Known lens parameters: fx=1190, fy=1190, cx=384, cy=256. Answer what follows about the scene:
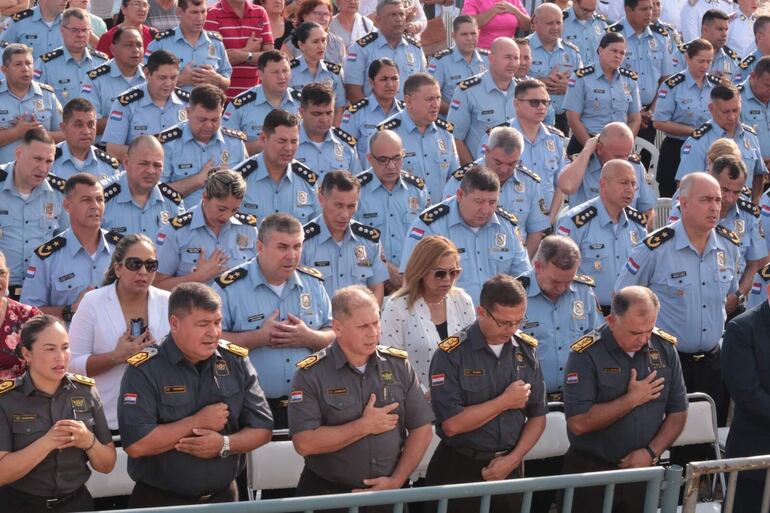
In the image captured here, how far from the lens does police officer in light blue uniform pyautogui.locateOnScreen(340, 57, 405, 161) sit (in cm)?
1034

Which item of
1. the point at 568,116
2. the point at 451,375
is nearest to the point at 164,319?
the point at 451,375

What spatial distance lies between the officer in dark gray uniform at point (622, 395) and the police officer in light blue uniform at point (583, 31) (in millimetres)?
7420

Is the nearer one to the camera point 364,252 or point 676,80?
point 364,252

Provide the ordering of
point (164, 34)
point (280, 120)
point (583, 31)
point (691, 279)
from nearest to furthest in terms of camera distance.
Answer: point (691, 279)
point (280, 120)
point (164, 34)
point (583, 31)

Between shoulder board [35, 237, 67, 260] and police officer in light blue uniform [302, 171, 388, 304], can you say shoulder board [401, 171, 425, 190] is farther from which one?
shoulder board [35, 237, 67, 260]

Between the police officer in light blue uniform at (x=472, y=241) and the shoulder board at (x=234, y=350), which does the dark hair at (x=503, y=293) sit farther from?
the police officer in light blue uniform at (x=472, y=241)

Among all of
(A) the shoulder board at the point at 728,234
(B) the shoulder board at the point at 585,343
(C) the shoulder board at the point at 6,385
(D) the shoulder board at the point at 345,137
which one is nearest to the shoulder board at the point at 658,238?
(A) the shoulder board at the point at 728,234

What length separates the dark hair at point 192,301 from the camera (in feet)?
17.3

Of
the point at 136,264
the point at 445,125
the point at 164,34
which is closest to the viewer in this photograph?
the point at 136,264

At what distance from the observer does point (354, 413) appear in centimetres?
538

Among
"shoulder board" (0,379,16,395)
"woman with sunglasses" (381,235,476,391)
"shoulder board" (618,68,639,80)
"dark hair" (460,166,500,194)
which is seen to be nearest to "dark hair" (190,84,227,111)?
"dark hair" (460,166,500,194)

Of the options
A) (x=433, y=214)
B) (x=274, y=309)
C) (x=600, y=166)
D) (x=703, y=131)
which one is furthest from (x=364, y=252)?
(x=703, y=131)

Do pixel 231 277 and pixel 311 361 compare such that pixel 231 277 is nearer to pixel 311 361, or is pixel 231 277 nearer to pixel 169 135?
pixel 311 361

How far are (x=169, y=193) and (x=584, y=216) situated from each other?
9.38 feet
